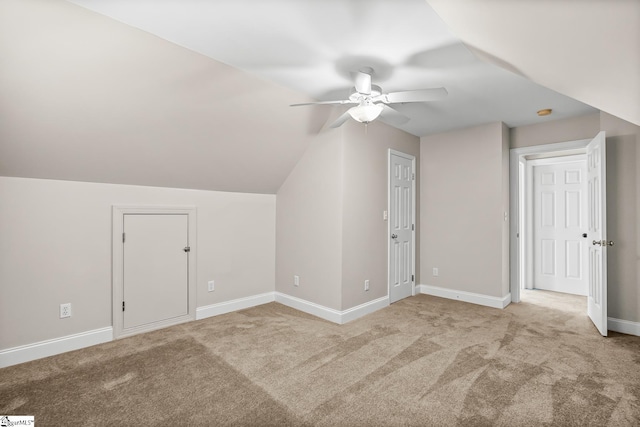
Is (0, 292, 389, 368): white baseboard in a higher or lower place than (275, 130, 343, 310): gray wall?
lower

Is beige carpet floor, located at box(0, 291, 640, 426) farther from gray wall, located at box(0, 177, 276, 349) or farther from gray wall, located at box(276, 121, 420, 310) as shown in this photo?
gray wall, located at box(276, 121, 420, 310)

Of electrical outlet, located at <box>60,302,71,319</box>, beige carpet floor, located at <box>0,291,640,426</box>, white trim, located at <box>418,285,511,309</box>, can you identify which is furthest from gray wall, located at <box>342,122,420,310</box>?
electrical outlet, located at <box>60,302,71,319</box>

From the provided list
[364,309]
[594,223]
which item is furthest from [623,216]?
[364,309]

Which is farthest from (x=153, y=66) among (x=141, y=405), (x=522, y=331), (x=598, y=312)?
(x=598, y=312)

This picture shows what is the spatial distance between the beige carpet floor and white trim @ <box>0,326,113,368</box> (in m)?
0.08

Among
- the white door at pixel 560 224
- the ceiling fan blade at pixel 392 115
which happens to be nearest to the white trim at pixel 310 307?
the ceiling fan blade at pixel 392 115

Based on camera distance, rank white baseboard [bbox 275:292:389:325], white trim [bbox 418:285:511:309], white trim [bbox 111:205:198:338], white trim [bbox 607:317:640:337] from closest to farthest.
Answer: white trim [bbox 111:205:198:338] → white trim [bbox 607:317:640:337] → white baseboard [bbox 275:292:389:325] → white trim [bbox 418:285:511:309]

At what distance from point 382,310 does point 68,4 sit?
12.7 feet

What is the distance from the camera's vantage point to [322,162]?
147 inches

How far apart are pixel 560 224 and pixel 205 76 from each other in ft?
18.0

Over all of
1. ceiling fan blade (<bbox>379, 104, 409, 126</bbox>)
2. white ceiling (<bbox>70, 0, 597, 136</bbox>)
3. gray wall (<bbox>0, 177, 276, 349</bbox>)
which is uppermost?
white ceiling (<bbox>70, 0, 597, 136</bbox>)

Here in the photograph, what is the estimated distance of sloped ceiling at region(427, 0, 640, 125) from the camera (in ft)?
3.31

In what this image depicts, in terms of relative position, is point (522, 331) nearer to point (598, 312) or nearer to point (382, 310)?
point (598, 312)

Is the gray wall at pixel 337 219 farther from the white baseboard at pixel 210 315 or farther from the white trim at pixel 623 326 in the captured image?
the white trim at pixel 623 326
